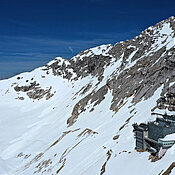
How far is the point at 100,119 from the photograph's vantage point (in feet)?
148

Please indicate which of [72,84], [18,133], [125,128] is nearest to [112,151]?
[125,128]

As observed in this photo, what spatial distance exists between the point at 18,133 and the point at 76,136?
30.6m

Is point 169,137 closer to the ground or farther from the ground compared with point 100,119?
closer to the ground

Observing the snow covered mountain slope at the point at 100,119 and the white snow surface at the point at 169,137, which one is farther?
the snow covered mountain slope at the point at 100,119

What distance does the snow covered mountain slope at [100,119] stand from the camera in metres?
25.1

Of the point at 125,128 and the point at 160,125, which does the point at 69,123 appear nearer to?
the point at 125,128

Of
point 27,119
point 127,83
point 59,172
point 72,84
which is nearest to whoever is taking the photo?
point 59,172

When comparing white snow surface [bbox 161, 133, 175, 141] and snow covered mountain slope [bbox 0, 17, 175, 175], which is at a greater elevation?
snow covered mountain slope [bbox 0, 17, 175, 175]

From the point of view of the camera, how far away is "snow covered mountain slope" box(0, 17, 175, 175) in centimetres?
2510

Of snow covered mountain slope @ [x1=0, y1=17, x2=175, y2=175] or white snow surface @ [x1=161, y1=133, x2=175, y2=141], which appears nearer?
white snow surface @ [x1=161, y1=133, x2=175, y2=141]

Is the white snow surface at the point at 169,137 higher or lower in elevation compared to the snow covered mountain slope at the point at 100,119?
lower

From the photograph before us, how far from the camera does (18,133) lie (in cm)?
6456

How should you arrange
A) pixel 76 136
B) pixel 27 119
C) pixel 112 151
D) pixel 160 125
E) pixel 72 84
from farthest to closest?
1. pixel 72 84
2. pixel 27 119
3. pixel 76 136
4. pixel 112 151
5. pixel 160 125

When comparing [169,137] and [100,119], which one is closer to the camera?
[169,137]
